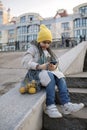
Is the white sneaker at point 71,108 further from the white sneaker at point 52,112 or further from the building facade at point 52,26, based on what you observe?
the building facade at point 52,26

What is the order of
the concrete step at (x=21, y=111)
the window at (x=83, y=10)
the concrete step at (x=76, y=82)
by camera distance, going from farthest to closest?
the window at (x=83, y=10)
the concrete step at (x=76, y=82)
the concrete step at (x=21, y=111)

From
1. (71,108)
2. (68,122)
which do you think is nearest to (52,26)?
(71,108)

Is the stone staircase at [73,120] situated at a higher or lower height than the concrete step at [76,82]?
lower

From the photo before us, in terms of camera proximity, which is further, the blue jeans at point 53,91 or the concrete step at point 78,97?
the concrete step at point 78,97

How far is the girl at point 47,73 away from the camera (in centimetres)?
304

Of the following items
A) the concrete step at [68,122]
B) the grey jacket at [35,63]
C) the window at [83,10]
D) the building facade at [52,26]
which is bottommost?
the concrete step at [68,122]

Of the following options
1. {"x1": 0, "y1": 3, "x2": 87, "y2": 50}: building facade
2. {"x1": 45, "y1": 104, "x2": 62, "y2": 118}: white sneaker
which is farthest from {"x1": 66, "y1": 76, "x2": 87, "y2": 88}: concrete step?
{"x1": 0, "y1": 3, "x2": 87, "y2": 50}: building facade

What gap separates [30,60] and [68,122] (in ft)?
2.88

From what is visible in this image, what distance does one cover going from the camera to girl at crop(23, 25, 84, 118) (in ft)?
9.96

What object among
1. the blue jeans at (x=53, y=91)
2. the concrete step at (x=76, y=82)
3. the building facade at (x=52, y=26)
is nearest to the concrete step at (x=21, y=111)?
the blue jeans at (x=53, y=91)

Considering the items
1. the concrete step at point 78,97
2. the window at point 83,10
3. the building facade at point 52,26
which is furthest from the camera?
the window at point 83,10

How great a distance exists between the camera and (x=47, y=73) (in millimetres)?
3139

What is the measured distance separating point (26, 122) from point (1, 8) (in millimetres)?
56775

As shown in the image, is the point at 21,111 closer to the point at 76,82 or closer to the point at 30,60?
the point at 30,60
